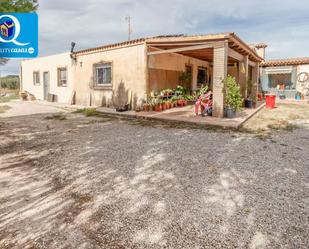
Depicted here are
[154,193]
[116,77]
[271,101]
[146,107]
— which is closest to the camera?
[154,193]

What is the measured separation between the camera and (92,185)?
381 centimetres

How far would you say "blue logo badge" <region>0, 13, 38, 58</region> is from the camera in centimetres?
905

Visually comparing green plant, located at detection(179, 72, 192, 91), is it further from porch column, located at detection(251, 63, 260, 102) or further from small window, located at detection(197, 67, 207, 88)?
porch column, located at detection(251, 63, 260, 102)

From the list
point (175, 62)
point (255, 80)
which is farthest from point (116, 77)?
point (255, 80)

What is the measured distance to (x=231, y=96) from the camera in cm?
930

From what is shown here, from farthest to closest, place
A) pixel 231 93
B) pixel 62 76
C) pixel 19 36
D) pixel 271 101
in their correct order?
pixel 62 76
pixel 271 101
pixel 19 36
pixel 231 93

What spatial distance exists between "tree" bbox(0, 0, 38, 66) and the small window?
1134cm

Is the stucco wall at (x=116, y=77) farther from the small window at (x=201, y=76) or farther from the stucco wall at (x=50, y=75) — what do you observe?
the small window at (x=201, y=76)

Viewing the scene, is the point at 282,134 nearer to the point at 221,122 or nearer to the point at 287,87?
the point at 221,122

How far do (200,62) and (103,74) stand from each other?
7203 mm

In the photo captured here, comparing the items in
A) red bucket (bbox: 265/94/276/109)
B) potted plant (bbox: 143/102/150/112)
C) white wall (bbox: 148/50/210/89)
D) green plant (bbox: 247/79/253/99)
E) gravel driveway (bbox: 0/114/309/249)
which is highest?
white wall (bbox: 148/50/210/89)

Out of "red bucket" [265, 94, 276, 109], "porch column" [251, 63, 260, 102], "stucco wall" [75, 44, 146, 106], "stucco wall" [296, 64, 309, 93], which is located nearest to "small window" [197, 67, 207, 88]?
"porch column" [251, 63, 260, 102]

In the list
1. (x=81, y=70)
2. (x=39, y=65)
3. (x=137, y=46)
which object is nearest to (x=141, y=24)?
(x=39, y=65)

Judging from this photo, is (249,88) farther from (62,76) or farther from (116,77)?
(62,76)
